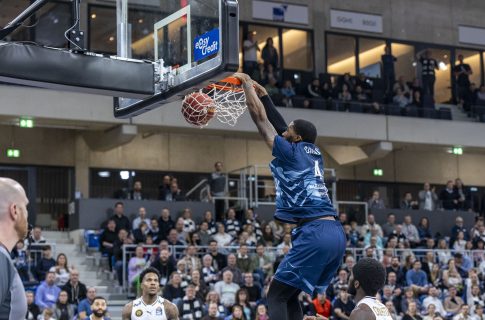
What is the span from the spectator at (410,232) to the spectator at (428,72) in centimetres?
570

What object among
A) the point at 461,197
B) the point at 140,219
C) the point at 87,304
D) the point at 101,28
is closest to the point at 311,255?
the point at 87,304

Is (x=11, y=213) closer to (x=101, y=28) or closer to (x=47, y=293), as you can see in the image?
(x=47, y=293)

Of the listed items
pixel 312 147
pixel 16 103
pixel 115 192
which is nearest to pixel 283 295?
pixel 312 147

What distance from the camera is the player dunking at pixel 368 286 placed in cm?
736

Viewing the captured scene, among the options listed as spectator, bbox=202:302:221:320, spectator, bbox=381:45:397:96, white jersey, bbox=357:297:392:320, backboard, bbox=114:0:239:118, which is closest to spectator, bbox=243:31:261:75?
spectator, bbox=381:45:397:96

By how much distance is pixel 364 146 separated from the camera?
29375 mm

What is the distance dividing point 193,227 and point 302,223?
14.3 metres

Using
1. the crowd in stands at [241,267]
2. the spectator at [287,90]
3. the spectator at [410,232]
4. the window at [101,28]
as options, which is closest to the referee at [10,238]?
the window at [101,28]

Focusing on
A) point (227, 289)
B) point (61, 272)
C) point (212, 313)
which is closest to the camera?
point (212, 313)

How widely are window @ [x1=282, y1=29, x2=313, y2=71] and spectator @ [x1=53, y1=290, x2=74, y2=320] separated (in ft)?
47.5

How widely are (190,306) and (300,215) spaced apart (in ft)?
31.8

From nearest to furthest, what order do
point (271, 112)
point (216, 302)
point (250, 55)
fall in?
point (271, 112)
point (216, 302)
point (250, 55)

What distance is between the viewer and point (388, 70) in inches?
1188

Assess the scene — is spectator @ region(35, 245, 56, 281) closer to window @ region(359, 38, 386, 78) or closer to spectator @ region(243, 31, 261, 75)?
spectator @ region(243, 31, 261, 75)
